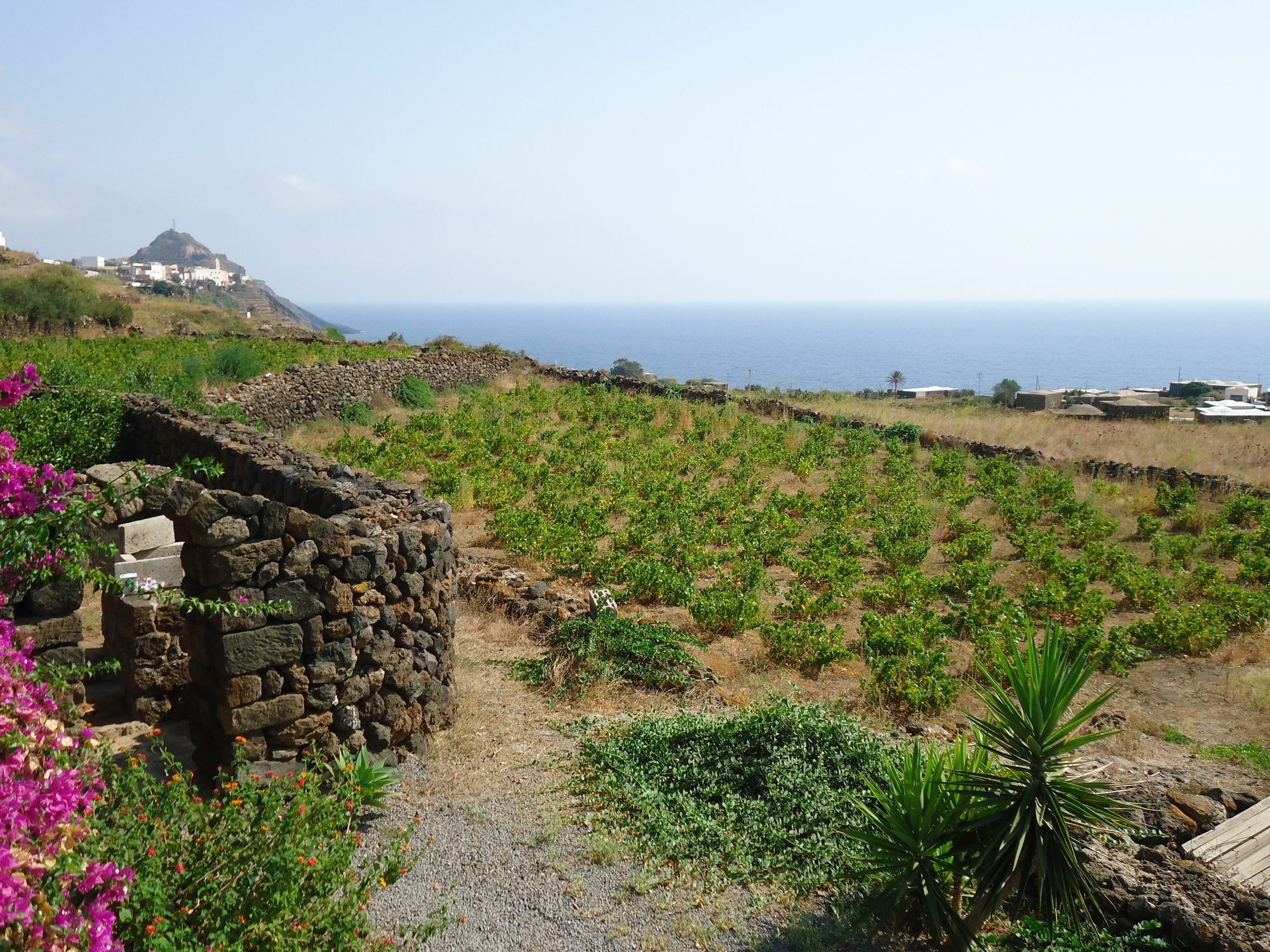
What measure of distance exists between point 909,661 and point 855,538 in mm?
5144

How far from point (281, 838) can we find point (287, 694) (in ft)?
8.06

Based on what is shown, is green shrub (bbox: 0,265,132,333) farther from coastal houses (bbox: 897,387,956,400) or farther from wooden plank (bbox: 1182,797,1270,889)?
coastal houses (bbox: 897,387,956,400)

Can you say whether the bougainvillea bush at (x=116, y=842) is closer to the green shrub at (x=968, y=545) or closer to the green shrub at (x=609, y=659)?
the green shrub at (x=609, y=659)

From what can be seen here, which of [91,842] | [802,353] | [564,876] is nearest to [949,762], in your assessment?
[564,876]

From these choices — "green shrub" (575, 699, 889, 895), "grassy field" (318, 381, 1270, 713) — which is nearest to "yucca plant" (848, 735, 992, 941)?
"green shrub" (575, 699, 889, 895)

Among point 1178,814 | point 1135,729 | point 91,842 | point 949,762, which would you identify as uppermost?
point 91,842

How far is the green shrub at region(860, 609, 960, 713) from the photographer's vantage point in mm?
7758

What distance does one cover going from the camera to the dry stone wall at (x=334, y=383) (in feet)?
66.1

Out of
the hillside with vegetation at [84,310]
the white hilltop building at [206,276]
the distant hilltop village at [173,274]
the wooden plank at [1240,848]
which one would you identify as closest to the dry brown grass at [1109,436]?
the wooden plank at [1240,848]

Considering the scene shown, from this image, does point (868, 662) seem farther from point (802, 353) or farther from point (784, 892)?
point (802, 353)

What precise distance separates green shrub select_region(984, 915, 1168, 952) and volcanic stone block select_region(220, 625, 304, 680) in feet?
14.5

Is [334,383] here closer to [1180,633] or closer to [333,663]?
[333,663]

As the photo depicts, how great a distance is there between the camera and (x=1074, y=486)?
56.5ft

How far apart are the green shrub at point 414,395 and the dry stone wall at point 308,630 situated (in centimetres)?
1740
